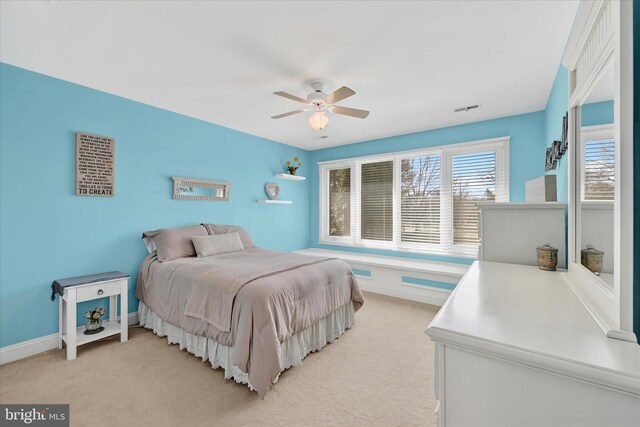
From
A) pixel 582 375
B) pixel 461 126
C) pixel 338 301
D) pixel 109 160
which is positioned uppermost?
pixel 461 126

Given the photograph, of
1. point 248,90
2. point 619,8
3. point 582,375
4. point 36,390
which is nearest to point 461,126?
point 248,90

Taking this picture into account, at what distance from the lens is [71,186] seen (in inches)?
105

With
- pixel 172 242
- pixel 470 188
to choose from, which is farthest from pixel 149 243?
pixel 470 188

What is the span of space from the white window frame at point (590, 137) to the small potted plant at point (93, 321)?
12.1ft

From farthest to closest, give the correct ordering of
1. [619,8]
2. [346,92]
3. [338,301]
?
[338,301] → [346,92] → [619,8]

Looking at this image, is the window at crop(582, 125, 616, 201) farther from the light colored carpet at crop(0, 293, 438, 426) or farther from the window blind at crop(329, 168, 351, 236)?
the window blind at crop(329, 168, 351, 236)

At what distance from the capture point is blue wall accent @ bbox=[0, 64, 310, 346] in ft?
7.69

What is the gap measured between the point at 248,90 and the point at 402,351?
2983mm

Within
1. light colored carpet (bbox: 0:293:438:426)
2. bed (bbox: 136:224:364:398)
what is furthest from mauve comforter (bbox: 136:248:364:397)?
light colored carpet (bbox: 0:293:438:426)

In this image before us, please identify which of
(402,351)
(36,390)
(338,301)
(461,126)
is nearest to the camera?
(36,390)

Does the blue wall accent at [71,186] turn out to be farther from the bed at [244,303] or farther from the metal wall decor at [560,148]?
the metal wall decor at [560,148]

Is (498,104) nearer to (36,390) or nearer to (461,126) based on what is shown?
(461,126)

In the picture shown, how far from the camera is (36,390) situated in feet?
6.39

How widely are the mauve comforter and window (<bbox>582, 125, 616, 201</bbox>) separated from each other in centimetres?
187
